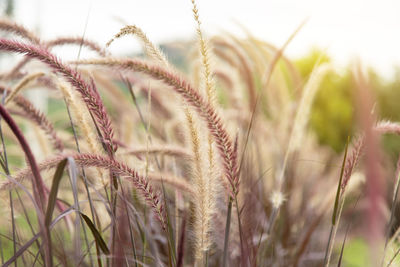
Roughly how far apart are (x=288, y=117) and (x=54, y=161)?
121 cm

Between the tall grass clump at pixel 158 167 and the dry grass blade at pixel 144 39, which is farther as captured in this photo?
the dry grass blade at pixel 144 39

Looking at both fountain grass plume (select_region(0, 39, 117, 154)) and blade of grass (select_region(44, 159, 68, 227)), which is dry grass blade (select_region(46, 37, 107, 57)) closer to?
fountain grass plume (select_region(0, 39, 117, 154))

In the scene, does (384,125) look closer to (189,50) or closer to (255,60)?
(255,60)

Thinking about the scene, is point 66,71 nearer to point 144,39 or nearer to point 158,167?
point 144,39

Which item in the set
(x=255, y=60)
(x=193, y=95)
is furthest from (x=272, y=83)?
(x=193, y=95)

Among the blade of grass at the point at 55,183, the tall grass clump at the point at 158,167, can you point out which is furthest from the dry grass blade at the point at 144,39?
the blade of grass at the point at 55,183

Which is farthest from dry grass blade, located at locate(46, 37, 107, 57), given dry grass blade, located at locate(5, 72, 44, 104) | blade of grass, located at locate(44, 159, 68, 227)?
blade of grass, located at locate(44, 159, 68, 227)

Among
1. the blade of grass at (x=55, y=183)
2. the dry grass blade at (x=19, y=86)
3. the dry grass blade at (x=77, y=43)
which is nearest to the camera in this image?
the blade of grass at (x=55, y=183)

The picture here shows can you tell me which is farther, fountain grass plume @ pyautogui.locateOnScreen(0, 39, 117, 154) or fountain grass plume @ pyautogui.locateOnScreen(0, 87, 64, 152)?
fountain grass plume @ pyautogui.locateOnScreen(0, 87, 64, 152)

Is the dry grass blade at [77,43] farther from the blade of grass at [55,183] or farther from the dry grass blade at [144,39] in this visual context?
the blade of grass at [55,183]

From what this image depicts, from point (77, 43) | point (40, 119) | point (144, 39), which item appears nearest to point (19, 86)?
point (40, 119)

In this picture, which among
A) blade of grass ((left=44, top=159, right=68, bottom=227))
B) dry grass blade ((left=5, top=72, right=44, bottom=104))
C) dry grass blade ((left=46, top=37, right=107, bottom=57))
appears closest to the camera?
blade of grass ((left=44, top=159, right=68, bottom=227))

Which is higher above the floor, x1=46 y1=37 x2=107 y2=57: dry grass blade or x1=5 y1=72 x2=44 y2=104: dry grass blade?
x1=46 y1=37 x2=107 y2=57: dry grass blade

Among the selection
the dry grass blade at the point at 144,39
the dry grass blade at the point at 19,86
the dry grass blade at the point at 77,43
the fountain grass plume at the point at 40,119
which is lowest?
the fountain grass plume at the point at 40,119
